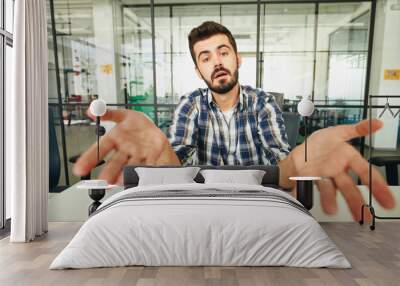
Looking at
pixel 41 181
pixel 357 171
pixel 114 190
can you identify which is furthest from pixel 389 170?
pixel 41 181

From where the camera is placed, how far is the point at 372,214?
5.09 meters

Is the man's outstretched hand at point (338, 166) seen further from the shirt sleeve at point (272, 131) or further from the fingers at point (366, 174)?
the shirt sleeve at point (272, 131)

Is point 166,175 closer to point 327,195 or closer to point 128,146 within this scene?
point 128,146

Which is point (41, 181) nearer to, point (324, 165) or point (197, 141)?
point (197, 141)

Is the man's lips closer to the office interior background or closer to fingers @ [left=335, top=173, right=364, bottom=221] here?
the office interior background

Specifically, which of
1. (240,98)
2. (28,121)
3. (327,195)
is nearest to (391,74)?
(327,195)

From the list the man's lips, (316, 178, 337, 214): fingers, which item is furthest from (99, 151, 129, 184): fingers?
(316, 178, 337, 214): fingers

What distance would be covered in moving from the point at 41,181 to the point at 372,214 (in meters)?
3.92

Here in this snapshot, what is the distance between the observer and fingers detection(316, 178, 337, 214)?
5441mm

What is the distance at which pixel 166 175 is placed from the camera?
5.10 meters

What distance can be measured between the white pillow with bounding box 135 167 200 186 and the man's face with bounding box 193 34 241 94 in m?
1.14

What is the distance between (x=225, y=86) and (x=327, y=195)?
1.93 metres

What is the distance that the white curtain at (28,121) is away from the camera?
4391 millimetres

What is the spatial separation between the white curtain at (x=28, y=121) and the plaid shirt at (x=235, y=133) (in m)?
1.65
